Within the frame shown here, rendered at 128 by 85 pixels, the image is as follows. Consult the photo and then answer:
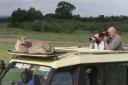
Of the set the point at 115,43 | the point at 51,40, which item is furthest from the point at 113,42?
the point at 51,40

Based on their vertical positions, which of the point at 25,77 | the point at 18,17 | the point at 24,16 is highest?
the point at 25,77

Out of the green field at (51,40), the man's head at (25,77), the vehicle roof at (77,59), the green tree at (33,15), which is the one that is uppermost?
the vehicle roof at (77,59)

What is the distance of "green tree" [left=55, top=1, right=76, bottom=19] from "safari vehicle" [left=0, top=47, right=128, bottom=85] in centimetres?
7976

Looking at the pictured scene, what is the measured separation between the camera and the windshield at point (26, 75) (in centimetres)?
697

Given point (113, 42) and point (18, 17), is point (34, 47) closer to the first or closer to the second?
point (113, 42)

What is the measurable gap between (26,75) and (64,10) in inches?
3321

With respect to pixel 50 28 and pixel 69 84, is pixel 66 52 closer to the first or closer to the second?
pixel 69 84

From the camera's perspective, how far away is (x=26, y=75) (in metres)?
7.31

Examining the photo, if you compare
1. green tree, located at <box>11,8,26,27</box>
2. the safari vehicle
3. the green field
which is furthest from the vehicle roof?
green tree, located at <box>11,8,26,27</box>

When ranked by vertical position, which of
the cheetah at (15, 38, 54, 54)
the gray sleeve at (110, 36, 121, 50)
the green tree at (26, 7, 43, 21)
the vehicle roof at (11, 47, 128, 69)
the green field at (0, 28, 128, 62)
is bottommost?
the green field at (0, 28, 128, 62)

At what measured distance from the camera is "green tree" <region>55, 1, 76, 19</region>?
88562 mm

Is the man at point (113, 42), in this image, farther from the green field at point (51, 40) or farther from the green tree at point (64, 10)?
the green tree at point (64, 10)

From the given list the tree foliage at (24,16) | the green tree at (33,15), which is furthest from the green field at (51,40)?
the green tree at (33,15)

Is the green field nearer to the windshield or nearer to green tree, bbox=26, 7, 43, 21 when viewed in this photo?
the windshield
